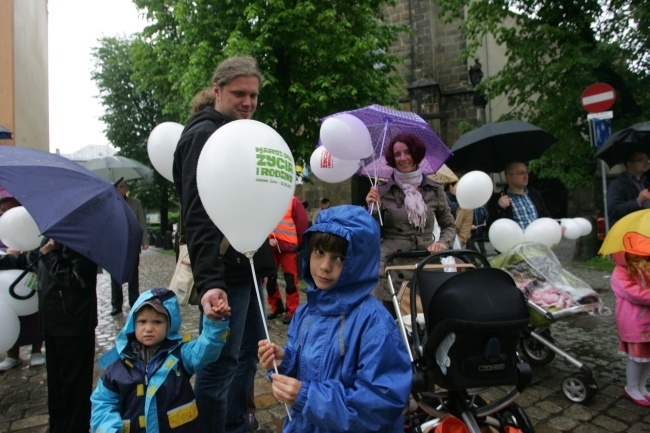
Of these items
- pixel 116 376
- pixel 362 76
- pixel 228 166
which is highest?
pixel 362 76

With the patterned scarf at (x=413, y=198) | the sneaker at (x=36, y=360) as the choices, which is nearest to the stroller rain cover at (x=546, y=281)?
the patterned scarf at (x=413, y=198)

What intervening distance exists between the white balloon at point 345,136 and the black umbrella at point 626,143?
3.06 metres

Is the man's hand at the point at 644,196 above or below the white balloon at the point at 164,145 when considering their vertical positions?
below

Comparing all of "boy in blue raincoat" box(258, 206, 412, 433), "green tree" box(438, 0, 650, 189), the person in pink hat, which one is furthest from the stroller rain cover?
"green tree" box(438, 0, 650, 189)

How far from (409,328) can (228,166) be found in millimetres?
1818

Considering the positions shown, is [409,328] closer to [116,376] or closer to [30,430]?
[116,376]

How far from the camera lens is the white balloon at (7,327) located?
10.5ft

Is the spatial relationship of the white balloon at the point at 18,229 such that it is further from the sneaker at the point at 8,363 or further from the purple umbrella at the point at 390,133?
the purple umbrella at the point at 390,133

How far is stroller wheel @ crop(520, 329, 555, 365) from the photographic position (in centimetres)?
424

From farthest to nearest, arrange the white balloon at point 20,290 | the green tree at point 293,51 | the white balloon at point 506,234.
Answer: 1. the green tree at point 293,51
2. the white balloon at point 506,234
3. the white balloon at point 20,290

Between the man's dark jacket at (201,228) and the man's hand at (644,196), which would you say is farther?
the man's hand at (644,196)

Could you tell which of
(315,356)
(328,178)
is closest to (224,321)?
(315,356)

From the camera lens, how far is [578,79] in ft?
29.8

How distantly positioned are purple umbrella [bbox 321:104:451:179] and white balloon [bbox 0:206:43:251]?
2525mm
